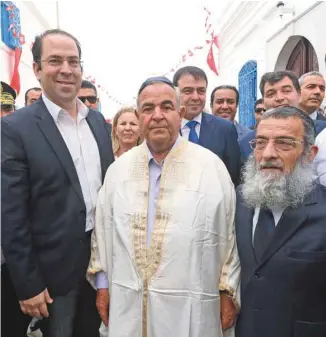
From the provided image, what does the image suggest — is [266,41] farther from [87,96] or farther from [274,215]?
[274,215]

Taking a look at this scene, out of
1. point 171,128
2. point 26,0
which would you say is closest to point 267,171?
point 171,128

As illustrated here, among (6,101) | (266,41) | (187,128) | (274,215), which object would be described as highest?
(266,41)

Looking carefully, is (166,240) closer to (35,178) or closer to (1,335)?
(35,178)

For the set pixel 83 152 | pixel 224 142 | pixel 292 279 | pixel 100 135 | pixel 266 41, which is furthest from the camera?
pixel 266 41

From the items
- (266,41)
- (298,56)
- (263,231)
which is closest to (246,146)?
(263,231)

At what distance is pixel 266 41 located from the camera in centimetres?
711

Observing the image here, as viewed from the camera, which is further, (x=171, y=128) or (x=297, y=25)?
(x=297, y=25)

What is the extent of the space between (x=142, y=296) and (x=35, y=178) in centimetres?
73

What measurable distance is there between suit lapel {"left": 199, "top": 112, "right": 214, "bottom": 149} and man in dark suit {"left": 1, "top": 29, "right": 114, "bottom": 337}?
33.4 inches

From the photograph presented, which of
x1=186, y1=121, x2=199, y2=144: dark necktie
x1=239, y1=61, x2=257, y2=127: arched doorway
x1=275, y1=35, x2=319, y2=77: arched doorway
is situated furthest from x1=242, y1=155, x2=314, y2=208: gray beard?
x1=239, y1=61, x2=257, y2=127: arched doorway

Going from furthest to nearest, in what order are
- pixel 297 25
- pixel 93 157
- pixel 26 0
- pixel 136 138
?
pixel 26 0 < pixel 297 25 < pixel 136 138 < pixel 93 157

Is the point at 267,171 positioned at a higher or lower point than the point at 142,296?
higher

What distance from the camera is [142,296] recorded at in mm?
1812

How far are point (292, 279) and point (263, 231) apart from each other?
22cm
